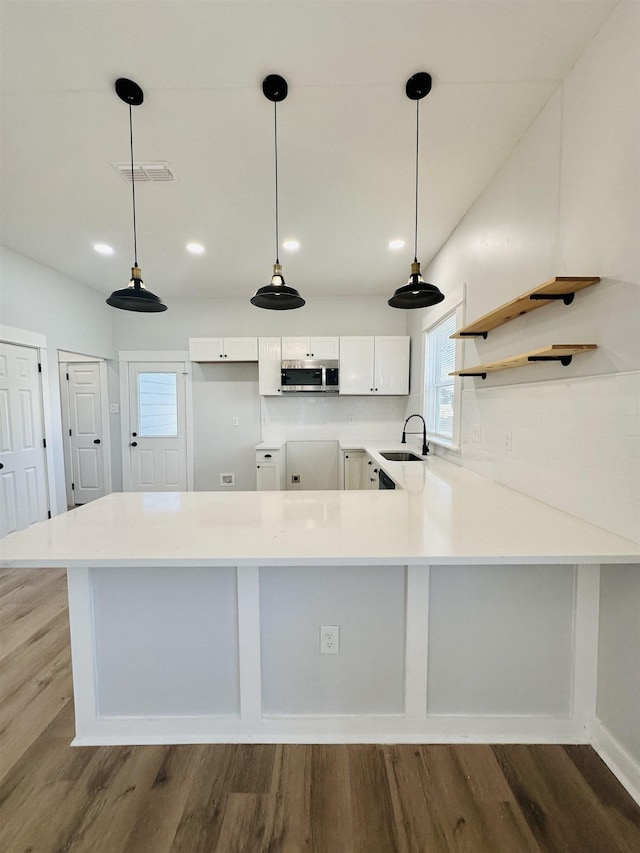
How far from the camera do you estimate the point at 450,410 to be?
3117mm

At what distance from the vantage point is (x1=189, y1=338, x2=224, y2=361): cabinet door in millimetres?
4426

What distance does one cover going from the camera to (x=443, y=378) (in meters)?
3.32

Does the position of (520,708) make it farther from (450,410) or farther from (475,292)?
(475,292)

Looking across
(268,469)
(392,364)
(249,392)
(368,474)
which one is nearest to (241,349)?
(249,392)

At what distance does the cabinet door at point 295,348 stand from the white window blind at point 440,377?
1480 millimetres

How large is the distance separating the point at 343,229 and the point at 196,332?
8.66 feet

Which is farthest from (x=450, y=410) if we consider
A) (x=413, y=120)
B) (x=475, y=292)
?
(x=413, y=120)

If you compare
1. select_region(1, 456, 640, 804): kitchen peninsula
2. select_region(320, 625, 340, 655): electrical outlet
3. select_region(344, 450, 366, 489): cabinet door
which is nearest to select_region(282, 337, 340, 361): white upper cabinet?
select_region(344, 450, 366, 489): cabinet door

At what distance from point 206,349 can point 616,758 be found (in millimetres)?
4670

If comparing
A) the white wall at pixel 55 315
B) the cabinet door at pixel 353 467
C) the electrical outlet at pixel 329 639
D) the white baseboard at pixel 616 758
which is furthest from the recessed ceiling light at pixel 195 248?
the white baseboard at pixel 616 758

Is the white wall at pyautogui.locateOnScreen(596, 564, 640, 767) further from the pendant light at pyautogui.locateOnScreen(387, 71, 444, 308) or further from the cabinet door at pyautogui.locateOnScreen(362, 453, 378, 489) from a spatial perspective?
the cabinet door at pyautogui.locateOnScreen(362, 453, 378, 489)

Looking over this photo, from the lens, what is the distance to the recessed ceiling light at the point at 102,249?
3186 mm

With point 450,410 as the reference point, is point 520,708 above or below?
below

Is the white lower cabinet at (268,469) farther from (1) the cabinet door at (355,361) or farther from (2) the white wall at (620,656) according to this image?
(2) the white wall at (620,656)
